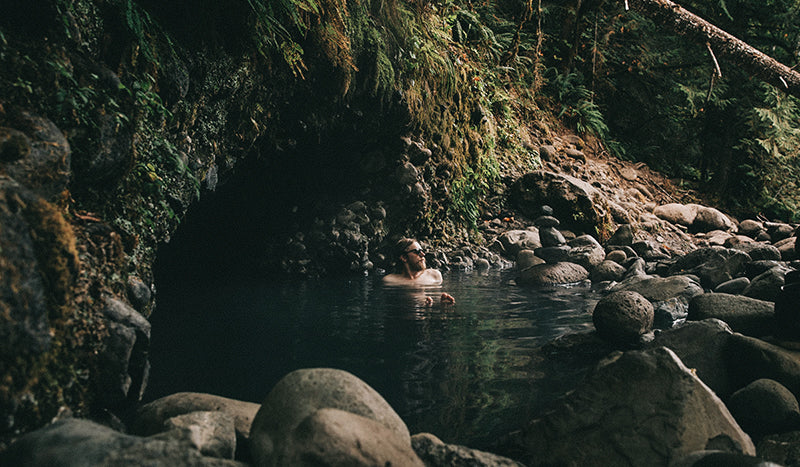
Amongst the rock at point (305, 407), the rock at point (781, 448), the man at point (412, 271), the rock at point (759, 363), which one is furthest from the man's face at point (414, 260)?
the rock at point (305, 407)

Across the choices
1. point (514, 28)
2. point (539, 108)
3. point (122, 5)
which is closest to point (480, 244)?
point (539, 108)

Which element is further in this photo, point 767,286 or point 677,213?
point 677,213

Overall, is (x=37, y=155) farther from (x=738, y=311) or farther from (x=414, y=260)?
(x=414, y=260)

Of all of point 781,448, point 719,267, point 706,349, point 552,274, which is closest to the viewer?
point 781,448

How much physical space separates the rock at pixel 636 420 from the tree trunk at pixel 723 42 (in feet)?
28.7

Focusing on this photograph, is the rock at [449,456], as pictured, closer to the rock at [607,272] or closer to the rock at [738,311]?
the rock at [738,311]

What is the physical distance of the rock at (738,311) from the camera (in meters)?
4.09

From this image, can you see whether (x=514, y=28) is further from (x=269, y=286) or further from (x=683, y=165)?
(x=269, y=286)

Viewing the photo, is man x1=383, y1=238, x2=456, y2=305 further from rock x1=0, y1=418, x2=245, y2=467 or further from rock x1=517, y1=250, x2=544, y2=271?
rock x1=0, y1=418, x2=245, y2=467

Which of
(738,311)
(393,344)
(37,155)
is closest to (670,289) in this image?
(738,311)

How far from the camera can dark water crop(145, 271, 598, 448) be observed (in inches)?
124

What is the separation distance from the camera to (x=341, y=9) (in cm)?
580

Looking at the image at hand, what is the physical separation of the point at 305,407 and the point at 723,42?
1088 centimetres

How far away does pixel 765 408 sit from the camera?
2.66m
